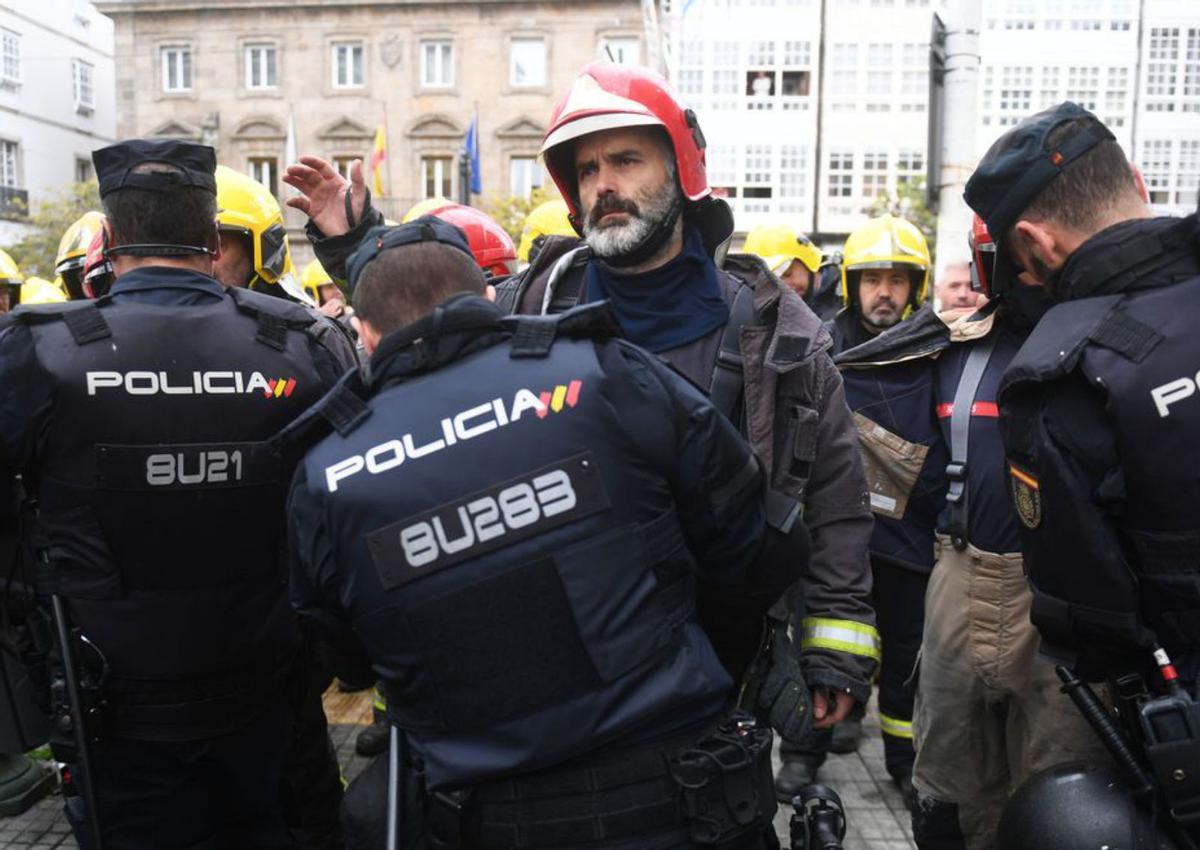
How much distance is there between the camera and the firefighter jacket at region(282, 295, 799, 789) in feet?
6.09

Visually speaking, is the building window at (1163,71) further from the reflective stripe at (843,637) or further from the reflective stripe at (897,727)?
the reflective stripe at (843,637)

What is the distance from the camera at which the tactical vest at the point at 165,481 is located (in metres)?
2.58

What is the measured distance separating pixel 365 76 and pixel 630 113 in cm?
3407

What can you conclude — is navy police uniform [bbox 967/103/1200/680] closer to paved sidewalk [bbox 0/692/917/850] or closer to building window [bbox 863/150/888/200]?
paved sidewalk [bbox 0/692/917/850]

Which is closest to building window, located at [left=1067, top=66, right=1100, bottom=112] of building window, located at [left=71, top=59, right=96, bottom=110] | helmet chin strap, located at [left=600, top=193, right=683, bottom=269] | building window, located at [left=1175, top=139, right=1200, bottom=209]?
building window, located at [left=1175, top=139, right=1200, bottom=209]

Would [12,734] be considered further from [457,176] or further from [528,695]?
[457,176]

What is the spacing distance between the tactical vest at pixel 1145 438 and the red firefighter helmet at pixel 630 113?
986 millimetres

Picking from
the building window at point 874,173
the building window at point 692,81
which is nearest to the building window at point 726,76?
the building window at point 692,81

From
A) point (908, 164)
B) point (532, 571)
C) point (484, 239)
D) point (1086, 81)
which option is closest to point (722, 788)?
point (532, 571)

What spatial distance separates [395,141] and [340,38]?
370 cm

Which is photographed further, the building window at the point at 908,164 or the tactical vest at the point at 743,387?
the building window at the point at 908,164

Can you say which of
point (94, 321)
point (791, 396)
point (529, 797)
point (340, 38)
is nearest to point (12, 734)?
point (94, 321)

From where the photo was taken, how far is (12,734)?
11.5 ft

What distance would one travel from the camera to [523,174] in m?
34.2
